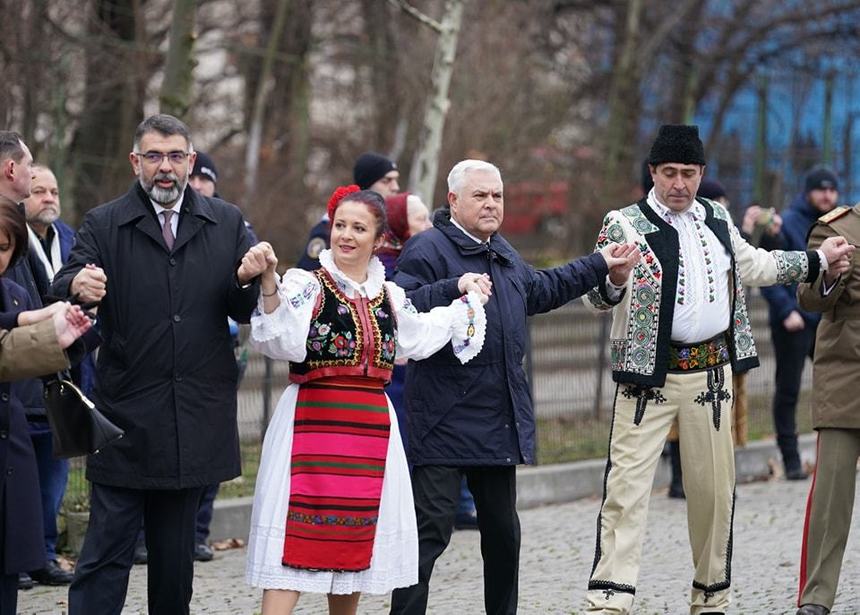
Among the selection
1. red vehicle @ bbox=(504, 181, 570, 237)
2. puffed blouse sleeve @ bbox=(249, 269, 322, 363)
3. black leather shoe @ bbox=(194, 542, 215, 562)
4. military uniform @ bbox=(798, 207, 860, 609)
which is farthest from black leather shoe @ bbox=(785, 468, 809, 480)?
red vehicle @ bbox=(504, 181, 570, 237)

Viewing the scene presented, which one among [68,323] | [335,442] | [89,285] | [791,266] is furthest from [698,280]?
[68,323]

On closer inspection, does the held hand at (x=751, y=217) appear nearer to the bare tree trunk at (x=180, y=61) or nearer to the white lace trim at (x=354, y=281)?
the white lace trim at (x=354, y=281)

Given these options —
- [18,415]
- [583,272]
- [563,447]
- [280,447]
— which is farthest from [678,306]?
[563,447]

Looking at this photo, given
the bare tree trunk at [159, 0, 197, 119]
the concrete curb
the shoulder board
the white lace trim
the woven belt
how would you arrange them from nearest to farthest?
the white lace trim
the woven belt
the shoulder board
the concrete curb
the bare tree trunk at [159, 0, 197, 119]

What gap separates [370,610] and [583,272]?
78.9 inches

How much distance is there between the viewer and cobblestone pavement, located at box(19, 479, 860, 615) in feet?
25.4

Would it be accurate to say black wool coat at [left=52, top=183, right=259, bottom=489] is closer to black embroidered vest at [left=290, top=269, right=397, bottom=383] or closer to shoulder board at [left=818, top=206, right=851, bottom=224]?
black embroidered vest at [left=290, top=269, right=397, bottom=383]

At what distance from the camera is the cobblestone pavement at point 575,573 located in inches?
305

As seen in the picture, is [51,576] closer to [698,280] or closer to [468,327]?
[468,327]

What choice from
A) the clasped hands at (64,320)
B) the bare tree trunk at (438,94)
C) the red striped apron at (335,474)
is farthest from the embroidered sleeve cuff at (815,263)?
the bare tree trunk at (438,94)

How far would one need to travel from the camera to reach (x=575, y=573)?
8688 millimetres

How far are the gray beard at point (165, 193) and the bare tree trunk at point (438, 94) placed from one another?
6667mm

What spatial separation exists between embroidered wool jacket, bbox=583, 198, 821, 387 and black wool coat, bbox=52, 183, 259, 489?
1.84 m

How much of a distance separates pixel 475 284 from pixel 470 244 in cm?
37
